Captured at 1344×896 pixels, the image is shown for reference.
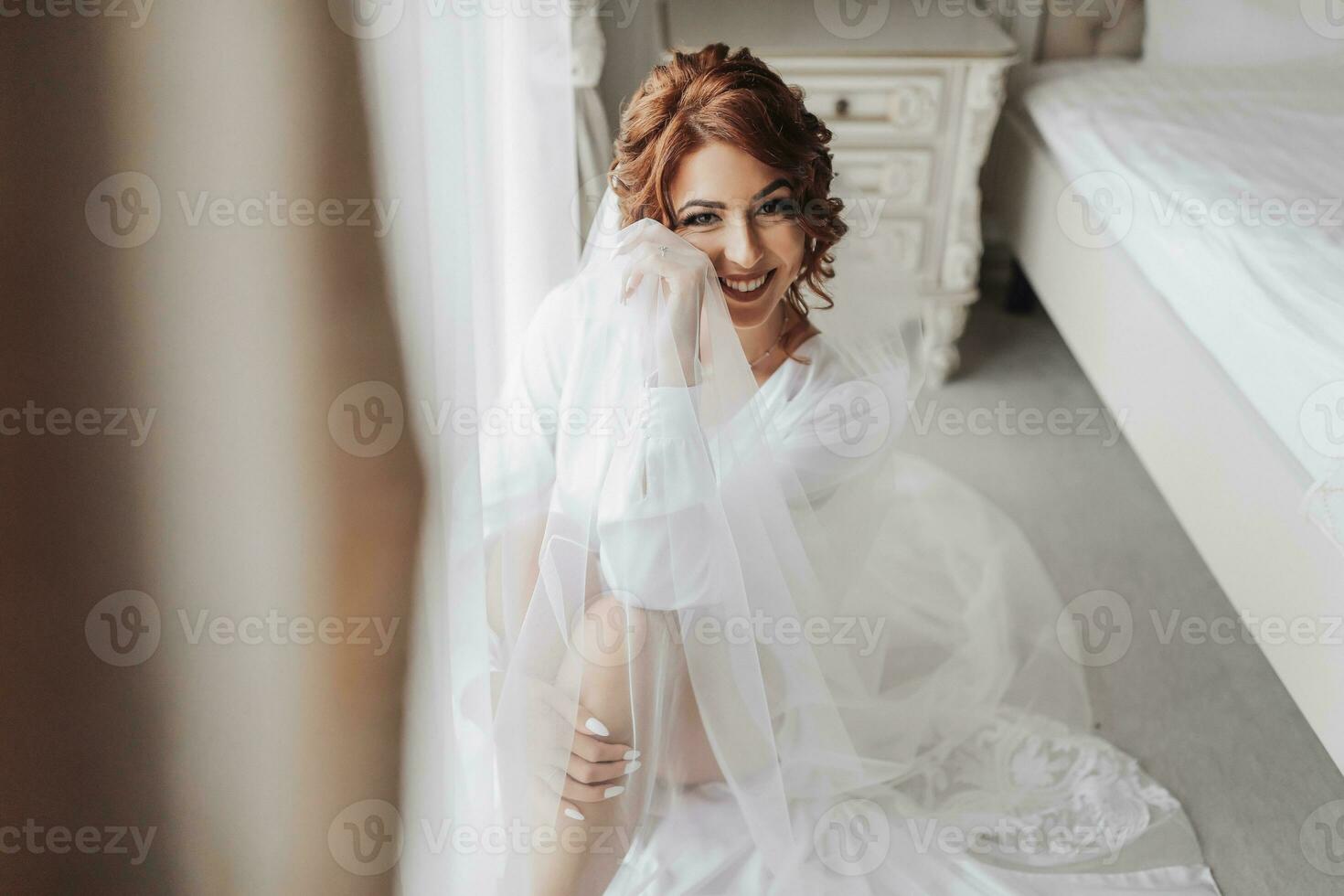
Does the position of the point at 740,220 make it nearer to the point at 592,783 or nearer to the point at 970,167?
the point at 592,783

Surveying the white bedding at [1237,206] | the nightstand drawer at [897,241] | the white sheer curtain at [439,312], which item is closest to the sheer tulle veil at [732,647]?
the white sheer curtain at [439,312]

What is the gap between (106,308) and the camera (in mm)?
236

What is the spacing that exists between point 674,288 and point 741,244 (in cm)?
10

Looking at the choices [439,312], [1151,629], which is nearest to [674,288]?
[439,312]

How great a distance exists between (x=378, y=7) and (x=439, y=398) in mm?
146

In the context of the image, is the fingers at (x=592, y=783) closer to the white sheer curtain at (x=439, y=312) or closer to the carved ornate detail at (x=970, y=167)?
the white sheer curtain at (x=439, y=312)

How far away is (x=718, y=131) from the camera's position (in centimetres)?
105

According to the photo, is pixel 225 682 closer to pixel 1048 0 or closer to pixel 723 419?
pixel 723 419

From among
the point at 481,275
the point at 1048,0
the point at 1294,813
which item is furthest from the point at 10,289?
the point at 1048,0

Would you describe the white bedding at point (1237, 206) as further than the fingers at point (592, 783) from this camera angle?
Yes

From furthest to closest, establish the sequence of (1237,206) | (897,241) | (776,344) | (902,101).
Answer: (897,241) → (902,101) → (1237,206) → (776,344)

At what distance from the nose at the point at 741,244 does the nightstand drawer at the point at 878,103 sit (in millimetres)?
1139

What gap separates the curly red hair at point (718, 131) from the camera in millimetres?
1055

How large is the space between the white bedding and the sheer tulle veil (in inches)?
18.6
